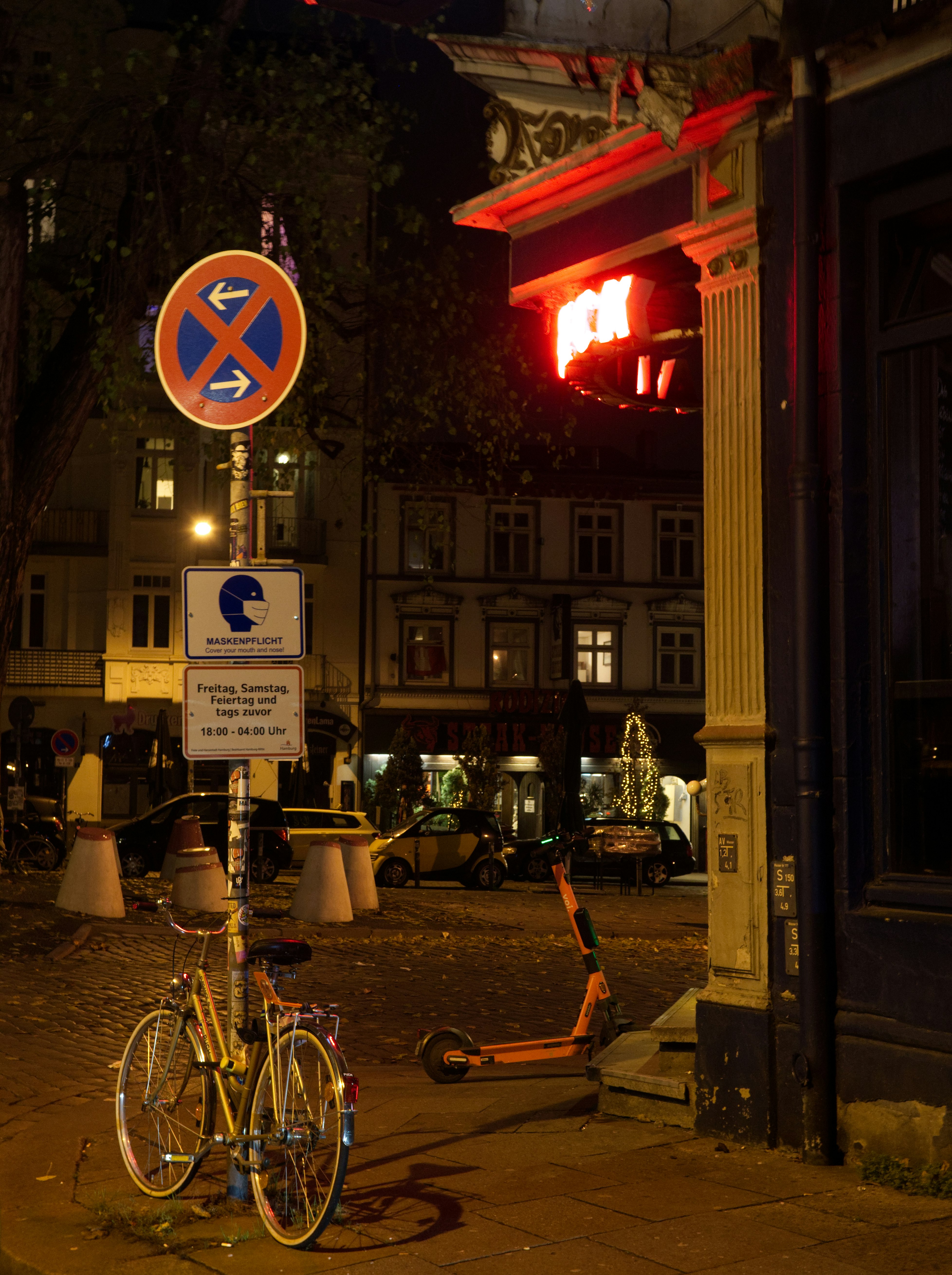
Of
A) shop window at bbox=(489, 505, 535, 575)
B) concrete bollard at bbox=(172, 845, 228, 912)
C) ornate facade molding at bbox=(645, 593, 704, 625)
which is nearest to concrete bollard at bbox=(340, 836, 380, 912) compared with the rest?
concrete bollard at bbox=(172, 845, 228, 912)

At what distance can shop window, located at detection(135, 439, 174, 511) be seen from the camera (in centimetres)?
4484

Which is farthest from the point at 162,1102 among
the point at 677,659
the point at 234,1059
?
the point at 677,659

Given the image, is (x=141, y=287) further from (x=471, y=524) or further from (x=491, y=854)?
(x=471, y=524)

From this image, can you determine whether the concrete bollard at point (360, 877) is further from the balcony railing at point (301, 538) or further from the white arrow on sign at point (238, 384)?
the balcony railing at point (301, 538)

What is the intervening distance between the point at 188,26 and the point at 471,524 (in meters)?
34.1

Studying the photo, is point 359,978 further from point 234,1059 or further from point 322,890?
point 234,1059

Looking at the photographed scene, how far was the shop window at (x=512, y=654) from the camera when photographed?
47.8 metres

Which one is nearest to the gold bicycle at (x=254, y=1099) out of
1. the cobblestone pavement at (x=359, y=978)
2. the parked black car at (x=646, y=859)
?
the cobblestone pavement at (x=359, y=978)

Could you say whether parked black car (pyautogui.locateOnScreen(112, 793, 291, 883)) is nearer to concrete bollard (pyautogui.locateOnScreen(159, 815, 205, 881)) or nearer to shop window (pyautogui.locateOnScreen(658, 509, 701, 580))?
concrete bollard (pyautogui.locateOnScreen(159, 815, 205, 881))

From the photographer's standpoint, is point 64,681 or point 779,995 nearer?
point 779,995

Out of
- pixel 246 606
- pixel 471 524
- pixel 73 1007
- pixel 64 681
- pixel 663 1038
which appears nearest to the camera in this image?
pixel 246 606

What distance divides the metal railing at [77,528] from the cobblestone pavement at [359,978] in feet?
81.3

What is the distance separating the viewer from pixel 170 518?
44.7m

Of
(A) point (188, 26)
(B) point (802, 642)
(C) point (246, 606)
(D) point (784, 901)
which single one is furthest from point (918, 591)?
(A) point (188, 26)
